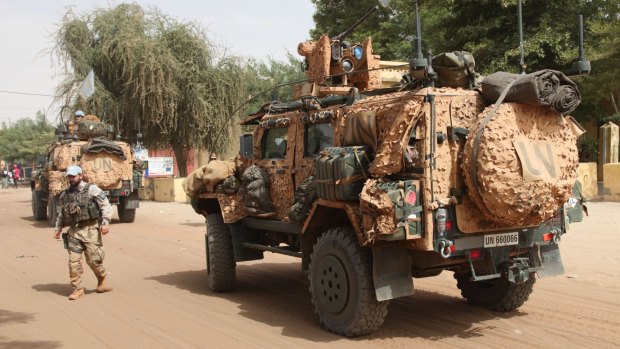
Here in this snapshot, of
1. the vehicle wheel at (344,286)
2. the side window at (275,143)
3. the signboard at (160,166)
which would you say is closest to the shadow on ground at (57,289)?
the side window at (275,143)

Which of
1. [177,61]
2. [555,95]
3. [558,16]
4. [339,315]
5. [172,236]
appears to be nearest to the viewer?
[555,95]

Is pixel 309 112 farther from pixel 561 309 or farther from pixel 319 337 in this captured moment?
pixel 561 309

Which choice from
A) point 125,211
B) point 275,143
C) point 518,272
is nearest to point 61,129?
point 125,211

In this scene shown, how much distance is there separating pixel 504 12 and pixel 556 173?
53.2ft

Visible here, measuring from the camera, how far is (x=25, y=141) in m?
61.4

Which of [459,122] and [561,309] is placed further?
[561,309]

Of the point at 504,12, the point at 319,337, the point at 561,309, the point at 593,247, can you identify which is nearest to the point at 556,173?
the point at 561,309

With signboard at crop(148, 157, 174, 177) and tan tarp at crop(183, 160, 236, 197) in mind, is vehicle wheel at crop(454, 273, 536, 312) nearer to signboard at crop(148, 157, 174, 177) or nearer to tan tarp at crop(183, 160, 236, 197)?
tan tarp at crop(183, 160, 236, 197)

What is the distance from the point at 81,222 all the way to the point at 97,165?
30.6ft

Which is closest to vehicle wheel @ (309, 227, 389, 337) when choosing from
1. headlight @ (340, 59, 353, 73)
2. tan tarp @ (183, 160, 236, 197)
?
tan tarp @ (183, 160, 236, 197)

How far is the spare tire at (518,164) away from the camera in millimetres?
5234

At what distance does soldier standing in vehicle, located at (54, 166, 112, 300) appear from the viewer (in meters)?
8.33

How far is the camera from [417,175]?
18.0ft

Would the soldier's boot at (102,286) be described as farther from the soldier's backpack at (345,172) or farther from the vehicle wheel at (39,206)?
the vehicle wheel at (39,206)
